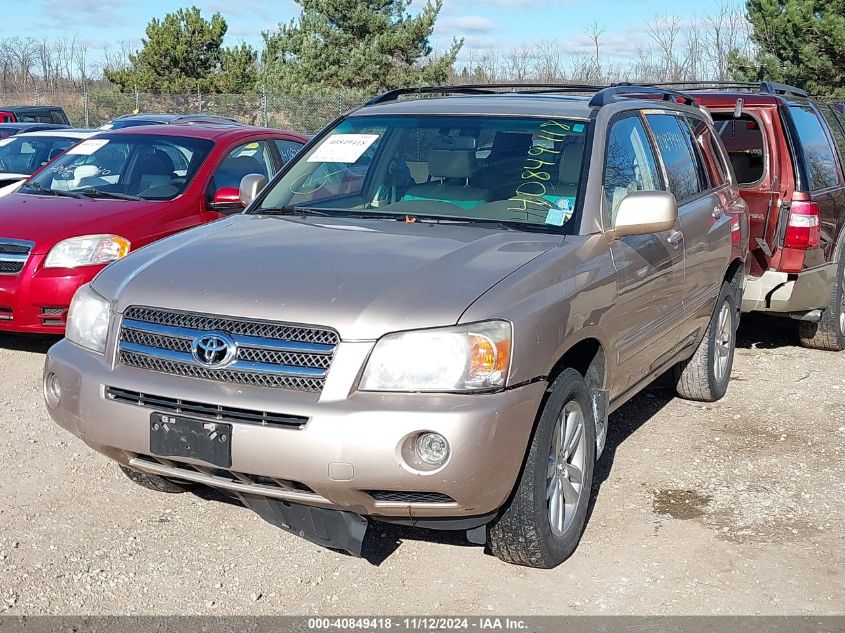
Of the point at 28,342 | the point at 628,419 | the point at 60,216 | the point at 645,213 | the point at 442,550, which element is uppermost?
the point at 645,213

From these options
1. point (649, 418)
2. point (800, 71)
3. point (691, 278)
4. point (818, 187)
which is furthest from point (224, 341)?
point (800, 71)

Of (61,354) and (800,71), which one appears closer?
(61,354)

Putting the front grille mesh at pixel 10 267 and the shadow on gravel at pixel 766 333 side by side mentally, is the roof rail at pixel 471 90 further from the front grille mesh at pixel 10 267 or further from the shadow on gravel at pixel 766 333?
the shadow on gravel at pixel 766 333

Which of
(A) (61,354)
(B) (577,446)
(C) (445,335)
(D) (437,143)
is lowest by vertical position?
(B) (577,446)

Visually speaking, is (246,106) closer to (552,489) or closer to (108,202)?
(108,202)

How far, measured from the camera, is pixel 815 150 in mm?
7883

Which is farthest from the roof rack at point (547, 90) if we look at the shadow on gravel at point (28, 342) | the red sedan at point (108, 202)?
the shadow on gravel at point (28, 342)

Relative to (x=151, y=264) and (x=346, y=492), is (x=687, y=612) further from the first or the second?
(x=151, y=264)

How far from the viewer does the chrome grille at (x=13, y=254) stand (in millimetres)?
7070

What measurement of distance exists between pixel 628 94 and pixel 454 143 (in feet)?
4.12

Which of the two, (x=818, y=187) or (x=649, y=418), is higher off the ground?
(x=818, y=187)

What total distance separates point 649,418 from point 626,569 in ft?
7.59

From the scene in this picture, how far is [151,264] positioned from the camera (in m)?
4.14

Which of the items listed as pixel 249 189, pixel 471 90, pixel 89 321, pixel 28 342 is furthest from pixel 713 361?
pixel 28 342
